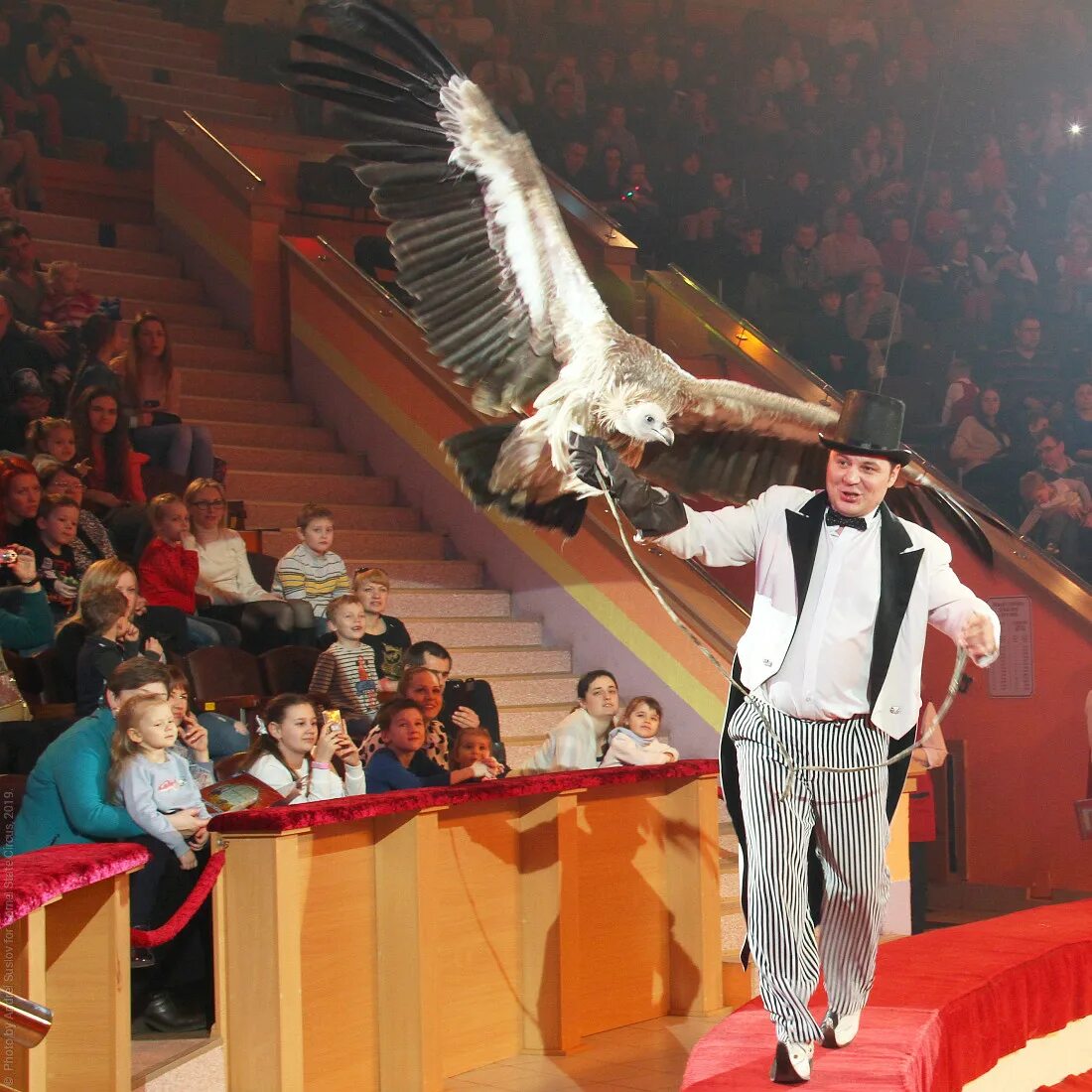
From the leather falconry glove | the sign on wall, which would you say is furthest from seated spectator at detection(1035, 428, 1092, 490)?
the leather falconry glove

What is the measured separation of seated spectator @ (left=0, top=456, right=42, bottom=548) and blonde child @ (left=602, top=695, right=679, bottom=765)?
7.61 ft

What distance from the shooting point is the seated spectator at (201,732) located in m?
4.68

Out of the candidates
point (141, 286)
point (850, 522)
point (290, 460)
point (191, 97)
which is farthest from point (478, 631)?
point (191, 97)

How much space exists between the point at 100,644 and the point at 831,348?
6192mm

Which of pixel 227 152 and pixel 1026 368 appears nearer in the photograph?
pixel 227 152

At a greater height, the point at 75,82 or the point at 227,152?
the point at 75,82

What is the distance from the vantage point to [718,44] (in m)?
12.7

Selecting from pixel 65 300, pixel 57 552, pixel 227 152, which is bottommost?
pixel 57 552

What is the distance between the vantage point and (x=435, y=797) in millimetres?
4301

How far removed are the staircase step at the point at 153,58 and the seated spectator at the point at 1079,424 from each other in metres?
6.98

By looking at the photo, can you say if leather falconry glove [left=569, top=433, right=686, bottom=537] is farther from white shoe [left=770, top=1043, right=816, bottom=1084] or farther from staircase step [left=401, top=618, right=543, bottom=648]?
staircase step [left=401, top=618, right=543, bottom=648]

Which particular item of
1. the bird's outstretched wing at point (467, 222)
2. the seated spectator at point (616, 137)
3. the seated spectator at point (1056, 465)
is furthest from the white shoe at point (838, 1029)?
the seated spectator at point (616, 137)

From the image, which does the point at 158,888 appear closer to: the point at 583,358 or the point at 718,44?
the point at 583,358

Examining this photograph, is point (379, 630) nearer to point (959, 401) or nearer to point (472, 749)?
point (472, 749)
